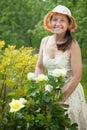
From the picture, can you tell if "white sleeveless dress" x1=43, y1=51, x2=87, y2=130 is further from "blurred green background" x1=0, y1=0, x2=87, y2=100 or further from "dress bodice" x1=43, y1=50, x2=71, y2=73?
"blurred green background" x1=0, y1=0, x2=87, y2=100

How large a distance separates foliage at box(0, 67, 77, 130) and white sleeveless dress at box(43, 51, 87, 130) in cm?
58

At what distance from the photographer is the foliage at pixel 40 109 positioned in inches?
126

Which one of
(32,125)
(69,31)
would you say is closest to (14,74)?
(69,31)

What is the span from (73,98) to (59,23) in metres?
1.17

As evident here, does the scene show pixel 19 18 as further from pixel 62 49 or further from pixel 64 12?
pixel 64 12

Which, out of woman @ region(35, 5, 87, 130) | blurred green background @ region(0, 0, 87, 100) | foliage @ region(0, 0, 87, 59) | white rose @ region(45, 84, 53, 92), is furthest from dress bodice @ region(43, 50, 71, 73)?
foliage @ region(0, 0, 87, 59)

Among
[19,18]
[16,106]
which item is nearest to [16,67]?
[16,106]

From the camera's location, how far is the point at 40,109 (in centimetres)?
331

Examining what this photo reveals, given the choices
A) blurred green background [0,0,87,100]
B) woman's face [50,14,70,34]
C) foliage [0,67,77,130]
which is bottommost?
foliage [0,67,77,130]

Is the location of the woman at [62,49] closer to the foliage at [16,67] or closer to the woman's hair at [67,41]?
the woman's hair at [67,41]

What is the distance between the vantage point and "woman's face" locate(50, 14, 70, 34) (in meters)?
3.57

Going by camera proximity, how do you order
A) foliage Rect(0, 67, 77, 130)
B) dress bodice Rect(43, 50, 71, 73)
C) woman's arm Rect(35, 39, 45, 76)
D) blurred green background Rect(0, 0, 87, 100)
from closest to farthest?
foliage Rect(0, 67, 77, 130) → dress bodice Rect(43, 50, 71, 73) → woman's arm Rect(35, 39, 45, 76) → blurred green background Rect(0, 0, 87, 100)

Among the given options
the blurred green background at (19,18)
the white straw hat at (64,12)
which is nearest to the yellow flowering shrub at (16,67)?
the white straw hat at (64,12)

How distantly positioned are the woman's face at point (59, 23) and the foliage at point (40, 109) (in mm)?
553
